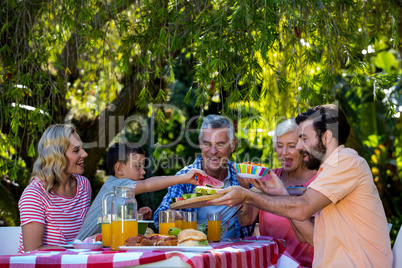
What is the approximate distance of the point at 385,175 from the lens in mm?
8836

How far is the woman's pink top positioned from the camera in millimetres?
3434

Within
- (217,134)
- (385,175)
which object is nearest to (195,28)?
(217,134)

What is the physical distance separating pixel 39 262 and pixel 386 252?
1.82 meters

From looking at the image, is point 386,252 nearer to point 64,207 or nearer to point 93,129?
point 64,207

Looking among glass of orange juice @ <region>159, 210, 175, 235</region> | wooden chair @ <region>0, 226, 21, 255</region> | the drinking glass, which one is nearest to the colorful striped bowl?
glass of orange juice @ <region>159, 210, 175, 235</region>

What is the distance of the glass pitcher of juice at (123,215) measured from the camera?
247 centimetres

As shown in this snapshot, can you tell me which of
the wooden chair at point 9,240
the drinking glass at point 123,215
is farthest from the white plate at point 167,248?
the wooden chair at point 9,240

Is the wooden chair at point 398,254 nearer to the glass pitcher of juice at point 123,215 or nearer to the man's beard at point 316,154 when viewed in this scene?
the man's beard at point 316,154

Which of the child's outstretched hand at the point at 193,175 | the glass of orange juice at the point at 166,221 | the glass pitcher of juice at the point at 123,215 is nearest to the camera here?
the glass pitcher of juice at the point at 123,215

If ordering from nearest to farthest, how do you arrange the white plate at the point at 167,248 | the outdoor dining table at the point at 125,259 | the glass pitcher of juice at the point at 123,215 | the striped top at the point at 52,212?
the outdoor dining table at the point at 125,259 < the white plate at the point at 167,248 < the glass pitcher of juice at the point at 123,215 < the striped top at the point at 52,212

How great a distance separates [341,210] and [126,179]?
1428 millimetres

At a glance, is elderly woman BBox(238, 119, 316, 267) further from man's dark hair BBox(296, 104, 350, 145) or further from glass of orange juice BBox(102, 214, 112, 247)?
glass of orange juice BBox(102, 214, 112, 247)

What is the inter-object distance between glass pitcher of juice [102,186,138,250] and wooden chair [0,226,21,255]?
60.2 inches

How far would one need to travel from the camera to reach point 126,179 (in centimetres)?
346
